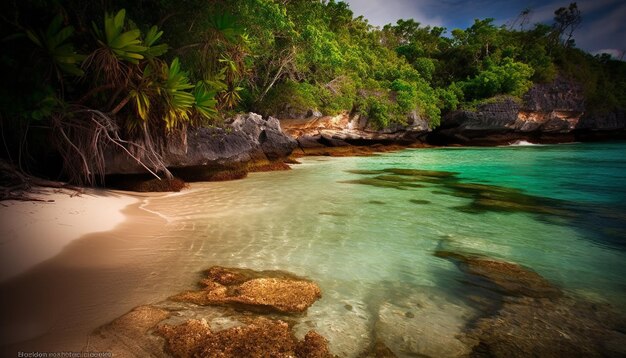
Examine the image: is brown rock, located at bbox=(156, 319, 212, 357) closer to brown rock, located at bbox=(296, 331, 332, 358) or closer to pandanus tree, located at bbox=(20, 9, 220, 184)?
brown rock, located at bbox=(296, 331, 332, 358)

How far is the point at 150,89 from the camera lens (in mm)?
6047

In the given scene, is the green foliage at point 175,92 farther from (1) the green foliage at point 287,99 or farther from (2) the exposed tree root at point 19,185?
(1) the green foliage at point 287,99

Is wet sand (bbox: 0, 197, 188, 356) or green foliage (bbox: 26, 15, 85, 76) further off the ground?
green foliage (bbox: 26, 15, 85, 76)

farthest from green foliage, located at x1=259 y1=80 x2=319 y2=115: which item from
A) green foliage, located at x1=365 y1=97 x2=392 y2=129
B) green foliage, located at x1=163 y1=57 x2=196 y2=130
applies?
green foliage, located at x1=163 y1=57 x2=196 y2=130

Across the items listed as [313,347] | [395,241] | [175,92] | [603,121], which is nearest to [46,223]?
[175,92]

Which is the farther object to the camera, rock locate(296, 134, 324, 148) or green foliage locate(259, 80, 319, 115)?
rock locate(296, 134, 324, 148)

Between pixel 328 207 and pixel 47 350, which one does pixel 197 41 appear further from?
pixel 47 350

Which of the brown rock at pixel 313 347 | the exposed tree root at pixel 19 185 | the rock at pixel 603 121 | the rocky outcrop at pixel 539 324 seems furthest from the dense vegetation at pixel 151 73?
the rock at pixel 603 121

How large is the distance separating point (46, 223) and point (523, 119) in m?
34.3

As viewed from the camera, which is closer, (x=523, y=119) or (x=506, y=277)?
(x=506, y=277)

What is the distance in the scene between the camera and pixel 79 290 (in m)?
2.55

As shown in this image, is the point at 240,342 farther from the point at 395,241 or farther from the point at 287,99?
the point at 287,99

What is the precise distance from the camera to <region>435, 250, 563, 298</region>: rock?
9.36 feet

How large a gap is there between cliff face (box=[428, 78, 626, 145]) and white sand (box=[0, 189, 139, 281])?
1100 inches
